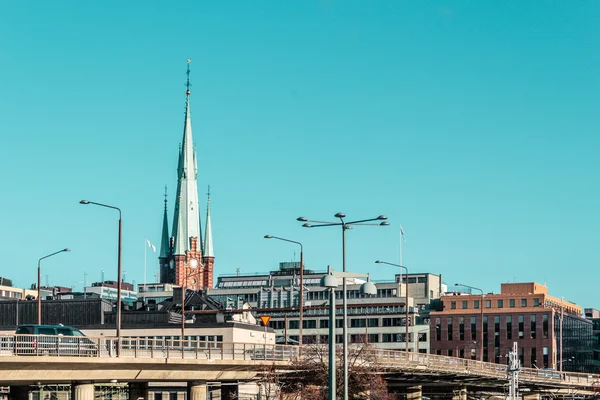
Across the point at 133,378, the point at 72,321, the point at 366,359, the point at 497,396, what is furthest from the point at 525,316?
the point at 133,378

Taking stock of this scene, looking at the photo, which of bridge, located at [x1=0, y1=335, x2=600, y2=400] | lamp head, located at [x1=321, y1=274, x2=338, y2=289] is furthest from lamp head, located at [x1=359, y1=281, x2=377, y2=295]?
bridge, located at [x1=0, y1=335, x2=600, y2=400]

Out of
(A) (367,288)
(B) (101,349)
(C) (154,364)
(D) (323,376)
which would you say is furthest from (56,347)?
(D) (323,376)

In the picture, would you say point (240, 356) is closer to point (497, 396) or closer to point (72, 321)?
point (72, 321)

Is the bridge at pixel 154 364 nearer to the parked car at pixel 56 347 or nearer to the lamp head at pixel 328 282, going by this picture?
the parked car at pixel 56 347

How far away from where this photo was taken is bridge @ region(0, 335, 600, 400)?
2408 inches

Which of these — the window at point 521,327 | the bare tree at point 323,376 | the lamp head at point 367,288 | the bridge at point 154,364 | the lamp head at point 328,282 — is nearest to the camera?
the lamp head at point 328,282

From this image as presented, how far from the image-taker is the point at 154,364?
2726 inches

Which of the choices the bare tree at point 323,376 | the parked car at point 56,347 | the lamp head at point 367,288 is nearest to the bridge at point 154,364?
the parked car at point 56,347

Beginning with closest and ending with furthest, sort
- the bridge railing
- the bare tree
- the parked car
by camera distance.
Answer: the parked car
the bridge railing
the bare tree

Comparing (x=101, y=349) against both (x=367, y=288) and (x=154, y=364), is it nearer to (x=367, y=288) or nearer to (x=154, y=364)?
(x=154, y=364)

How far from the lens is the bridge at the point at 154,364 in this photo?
201ft

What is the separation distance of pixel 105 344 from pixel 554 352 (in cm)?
14143

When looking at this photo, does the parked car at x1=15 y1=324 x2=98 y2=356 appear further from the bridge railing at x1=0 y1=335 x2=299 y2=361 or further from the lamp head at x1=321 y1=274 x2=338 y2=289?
the lamp head at x1=321 y1=274 x2=338 y2=289

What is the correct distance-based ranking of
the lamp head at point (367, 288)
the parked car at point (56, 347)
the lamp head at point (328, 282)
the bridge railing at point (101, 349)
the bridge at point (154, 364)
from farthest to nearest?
the bridge at point (154, 364)
the bridge railing at point (101, 349)
the parked car at point (56, 347)
the lamp head at point (367, 288)
the lamp head at point (328, 282)
